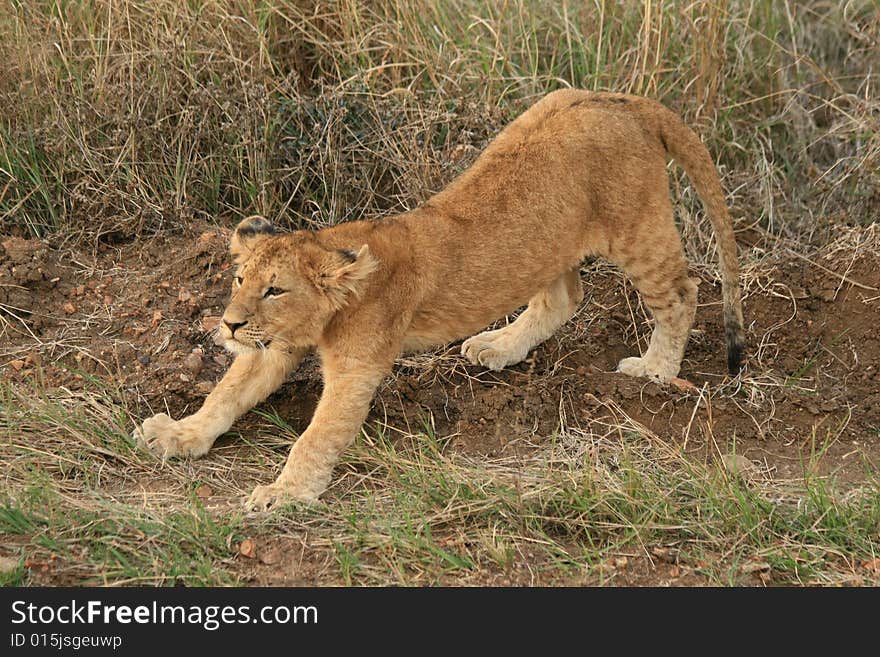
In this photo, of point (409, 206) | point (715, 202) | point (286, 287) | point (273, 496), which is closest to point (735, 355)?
point (715, 202)

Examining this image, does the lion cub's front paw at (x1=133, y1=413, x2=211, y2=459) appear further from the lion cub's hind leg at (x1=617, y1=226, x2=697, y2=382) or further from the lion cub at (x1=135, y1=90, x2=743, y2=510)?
the lion cub's hind leg at (x1=617, y1=226, x2=697, y2=382)

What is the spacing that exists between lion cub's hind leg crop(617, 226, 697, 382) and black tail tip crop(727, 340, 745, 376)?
0.21 meters

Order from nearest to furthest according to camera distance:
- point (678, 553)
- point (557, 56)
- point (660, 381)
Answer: point (678, 553) → point (660, 381) → point (557, 56)

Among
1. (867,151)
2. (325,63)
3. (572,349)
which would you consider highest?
(325,63)

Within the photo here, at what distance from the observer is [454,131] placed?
22.1 ft

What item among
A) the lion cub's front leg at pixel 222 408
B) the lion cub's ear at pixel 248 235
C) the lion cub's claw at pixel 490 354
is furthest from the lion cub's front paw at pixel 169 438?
the lion cub's claw at pixel 490 354

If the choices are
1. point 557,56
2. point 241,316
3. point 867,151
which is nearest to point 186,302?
point 241,316

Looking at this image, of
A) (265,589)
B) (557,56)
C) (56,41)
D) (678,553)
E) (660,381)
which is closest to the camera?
(265,589)

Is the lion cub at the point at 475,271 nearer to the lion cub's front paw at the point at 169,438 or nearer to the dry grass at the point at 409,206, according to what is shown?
the lion cub's front paw at the point at 169,438

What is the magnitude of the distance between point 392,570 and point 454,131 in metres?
3.30

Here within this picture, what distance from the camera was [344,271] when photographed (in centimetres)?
462

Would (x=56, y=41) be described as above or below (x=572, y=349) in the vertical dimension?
above

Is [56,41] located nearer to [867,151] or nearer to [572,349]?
[572,349]

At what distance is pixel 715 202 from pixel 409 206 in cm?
176
